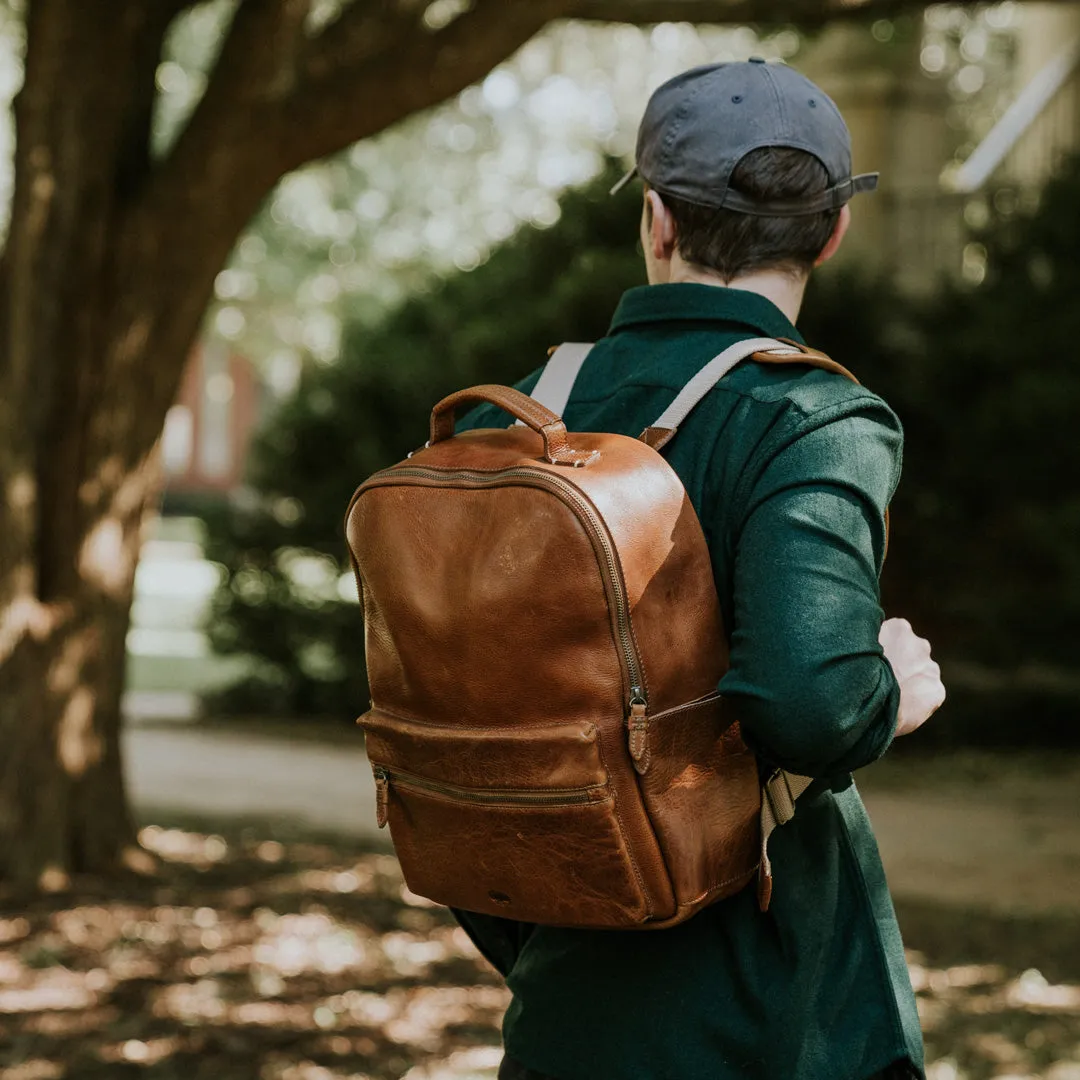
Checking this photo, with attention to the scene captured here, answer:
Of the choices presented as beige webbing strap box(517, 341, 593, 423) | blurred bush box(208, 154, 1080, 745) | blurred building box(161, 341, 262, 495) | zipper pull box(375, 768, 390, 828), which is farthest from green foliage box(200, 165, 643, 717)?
blurred building box(161, 341, 262, 495)

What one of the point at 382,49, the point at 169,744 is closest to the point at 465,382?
the point at 169,744

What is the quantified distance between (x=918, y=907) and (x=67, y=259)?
438 centimetres

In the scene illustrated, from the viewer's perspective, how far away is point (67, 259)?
5.86 m

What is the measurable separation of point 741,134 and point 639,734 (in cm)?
72

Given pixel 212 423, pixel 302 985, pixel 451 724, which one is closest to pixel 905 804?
pixel 302 985

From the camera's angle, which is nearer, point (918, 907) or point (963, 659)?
point (918, 907)

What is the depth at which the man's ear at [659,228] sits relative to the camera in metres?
1.90

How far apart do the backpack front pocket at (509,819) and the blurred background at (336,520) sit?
2989 millimetres

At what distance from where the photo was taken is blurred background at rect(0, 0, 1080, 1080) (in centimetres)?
535

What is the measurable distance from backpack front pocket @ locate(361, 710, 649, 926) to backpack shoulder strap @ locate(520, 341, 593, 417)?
47 cm

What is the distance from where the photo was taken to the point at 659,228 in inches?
75.4

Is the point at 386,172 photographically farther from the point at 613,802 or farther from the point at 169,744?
the point at 613,802

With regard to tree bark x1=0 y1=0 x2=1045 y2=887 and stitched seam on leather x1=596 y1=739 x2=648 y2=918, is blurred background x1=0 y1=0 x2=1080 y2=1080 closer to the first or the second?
tree bark x1=0 y1=0 x2=1045 y2=887

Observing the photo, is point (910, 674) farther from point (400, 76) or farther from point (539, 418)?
point (400, 76)
